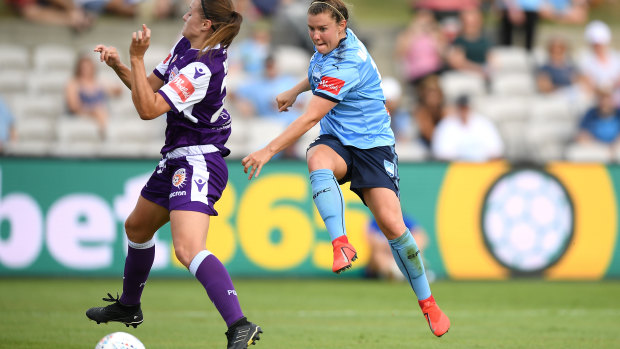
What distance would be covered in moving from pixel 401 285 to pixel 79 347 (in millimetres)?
5696

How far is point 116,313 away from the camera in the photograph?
20.9 ft

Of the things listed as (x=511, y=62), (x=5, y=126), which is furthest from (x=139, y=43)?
(x=511, y=62)

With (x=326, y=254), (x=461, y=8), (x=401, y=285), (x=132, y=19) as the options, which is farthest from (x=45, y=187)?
(x=461, y=8)

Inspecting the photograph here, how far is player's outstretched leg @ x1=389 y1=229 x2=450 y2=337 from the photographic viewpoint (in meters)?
6.38

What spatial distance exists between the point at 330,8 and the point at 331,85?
512mm

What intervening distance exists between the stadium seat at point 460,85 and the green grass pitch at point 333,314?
3.82 metres

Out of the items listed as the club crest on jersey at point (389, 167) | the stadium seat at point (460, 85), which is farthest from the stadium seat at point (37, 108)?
the club crest on jersey at point (389, 167)

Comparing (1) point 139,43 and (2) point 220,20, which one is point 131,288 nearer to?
(1) point 139,43

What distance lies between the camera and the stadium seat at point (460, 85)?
1445cm

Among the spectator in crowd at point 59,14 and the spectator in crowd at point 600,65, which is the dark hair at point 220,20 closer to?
the spectator in crowd at point 59,14

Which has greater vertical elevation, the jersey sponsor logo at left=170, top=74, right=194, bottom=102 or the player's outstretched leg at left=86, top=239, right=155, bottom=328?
the jersey sponsor logo at left=170, top=74, right=194, bottom=102

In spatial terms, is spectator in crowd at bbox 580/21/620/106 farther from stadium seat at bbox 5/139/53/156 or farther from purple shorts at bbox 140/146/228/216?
purple shorts at bbox 140/146/228/216

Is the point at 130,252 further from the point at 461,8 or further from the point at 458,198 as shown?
the point at 461,8

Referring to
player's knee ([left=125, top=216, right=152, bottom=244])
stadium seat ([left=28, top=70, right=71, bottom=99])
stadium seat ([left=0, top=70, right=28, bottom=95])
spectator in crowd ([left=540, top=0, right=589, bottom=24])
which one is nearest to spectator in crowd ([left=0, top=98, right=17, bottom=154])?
stadium seat ([left=28, top=70, right=71, bottom=99])
